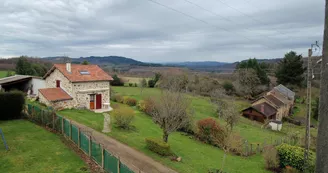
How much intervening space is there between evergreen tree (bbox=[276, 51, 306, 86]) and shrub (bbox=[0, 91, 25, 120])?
64030 mm

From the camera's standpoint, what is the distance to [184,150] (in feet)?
60.0

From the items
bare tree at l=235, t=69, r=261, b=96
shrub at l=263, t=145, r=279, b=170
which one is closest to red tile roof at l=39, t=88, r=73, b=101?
shrub at l=263, t=145, r=279, b=170

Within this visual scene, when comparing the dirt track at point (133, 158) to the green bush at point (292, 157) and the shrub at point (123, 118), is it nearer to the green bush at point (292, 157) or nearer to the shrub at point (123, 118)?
the shrub at point (123, 118)

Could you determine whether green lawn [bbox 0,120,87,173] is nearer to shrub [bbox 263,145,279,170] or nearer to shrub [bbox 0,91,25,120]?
shrub [bbox 0,91,25,120]

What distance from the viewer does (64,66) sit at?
27.9 metres

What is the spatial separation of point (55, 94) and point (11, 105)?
7284mm

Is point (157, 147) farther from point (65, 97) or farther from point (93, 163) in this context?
point (65, 97)

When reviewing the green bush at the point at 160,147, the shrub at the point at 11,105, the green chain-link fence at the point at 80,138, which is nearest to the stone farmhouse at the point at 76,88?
the shrub at the point at 11,105

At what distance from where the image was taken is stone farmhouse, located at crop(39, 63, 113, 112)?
25.7 m

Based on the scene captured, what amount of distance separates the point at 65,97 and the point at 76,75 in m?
3.07

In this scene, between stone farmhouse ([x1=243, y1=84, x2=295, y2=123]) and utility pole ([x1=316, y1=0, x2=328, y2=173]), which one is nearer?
utility pole ([x1=316, y1=0, x2=328, y2=173])

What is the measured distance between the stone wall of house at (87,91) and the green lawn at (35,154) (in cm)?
998

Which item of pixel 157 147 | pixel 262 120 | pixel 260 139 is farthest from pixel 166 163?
pixel 262 120

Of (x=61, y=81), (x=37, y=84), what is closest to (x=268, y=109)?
(x=61, y=81)
